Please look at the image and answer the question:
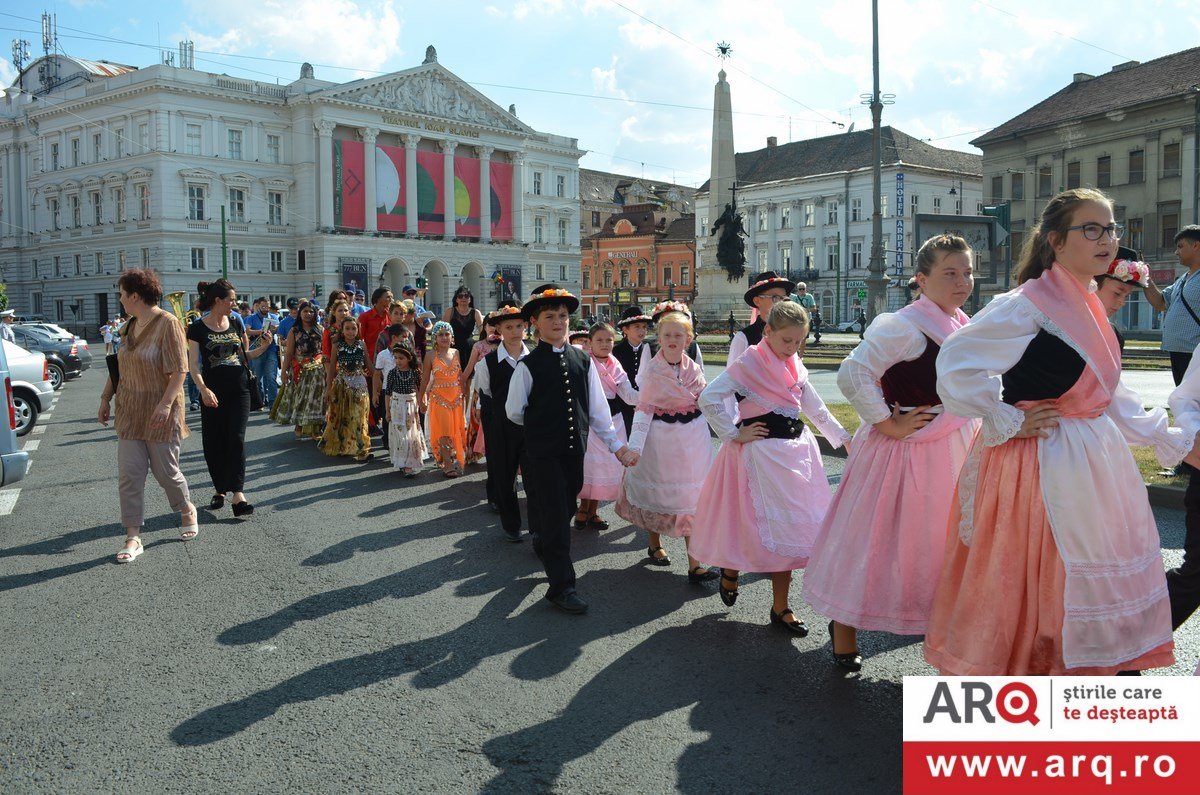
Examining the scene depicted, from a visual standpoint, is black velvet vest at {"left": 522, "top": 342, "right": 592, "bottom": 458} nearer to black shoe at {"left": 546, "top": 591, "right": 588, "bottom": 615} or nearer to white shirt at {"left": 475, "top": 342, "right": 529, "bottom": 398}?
black shoe at {"left": 546, "top": 591, "right": 588, "bottom": 615}

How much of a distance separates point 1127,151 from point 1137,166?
949mm

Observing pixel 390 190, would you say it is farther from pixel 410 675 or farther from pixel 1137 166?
pixel 410 675

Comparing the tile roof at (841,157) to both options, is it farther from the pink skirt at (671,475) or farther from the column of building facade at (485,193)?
the pink skirt at (671,475)

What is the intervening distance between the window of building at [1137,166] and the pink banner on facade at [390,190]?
47.8 meters

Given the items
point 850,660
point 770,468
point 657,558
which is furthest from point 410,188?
point 850,660

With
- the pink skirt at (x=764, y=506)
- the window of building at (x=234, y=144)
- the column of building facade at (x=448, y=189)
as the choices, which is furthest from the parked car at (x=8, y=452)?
the column of building facade at (x=448, y=189)

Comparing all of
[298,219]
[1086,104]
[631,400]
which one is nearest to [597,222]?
[298,219]

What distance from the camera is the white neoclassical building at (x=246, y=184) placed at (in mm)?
66812

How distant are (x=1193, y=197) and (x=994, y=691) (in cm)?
4992

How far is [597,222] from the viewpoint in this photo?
341 ft

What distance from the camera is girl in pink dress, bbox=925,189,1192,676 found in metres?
Answer: 3.38

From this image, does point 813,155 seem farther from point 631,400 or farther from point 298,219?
point 631,400

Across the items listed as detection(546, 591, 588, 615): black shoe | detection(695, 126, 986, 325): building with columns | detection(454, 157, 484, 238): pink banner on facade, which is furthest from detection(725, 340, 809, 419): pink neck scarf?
detection(454, 157, 484, 238): pink banner on facade

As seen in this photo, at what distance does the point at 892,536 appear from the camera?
4.26 meters
